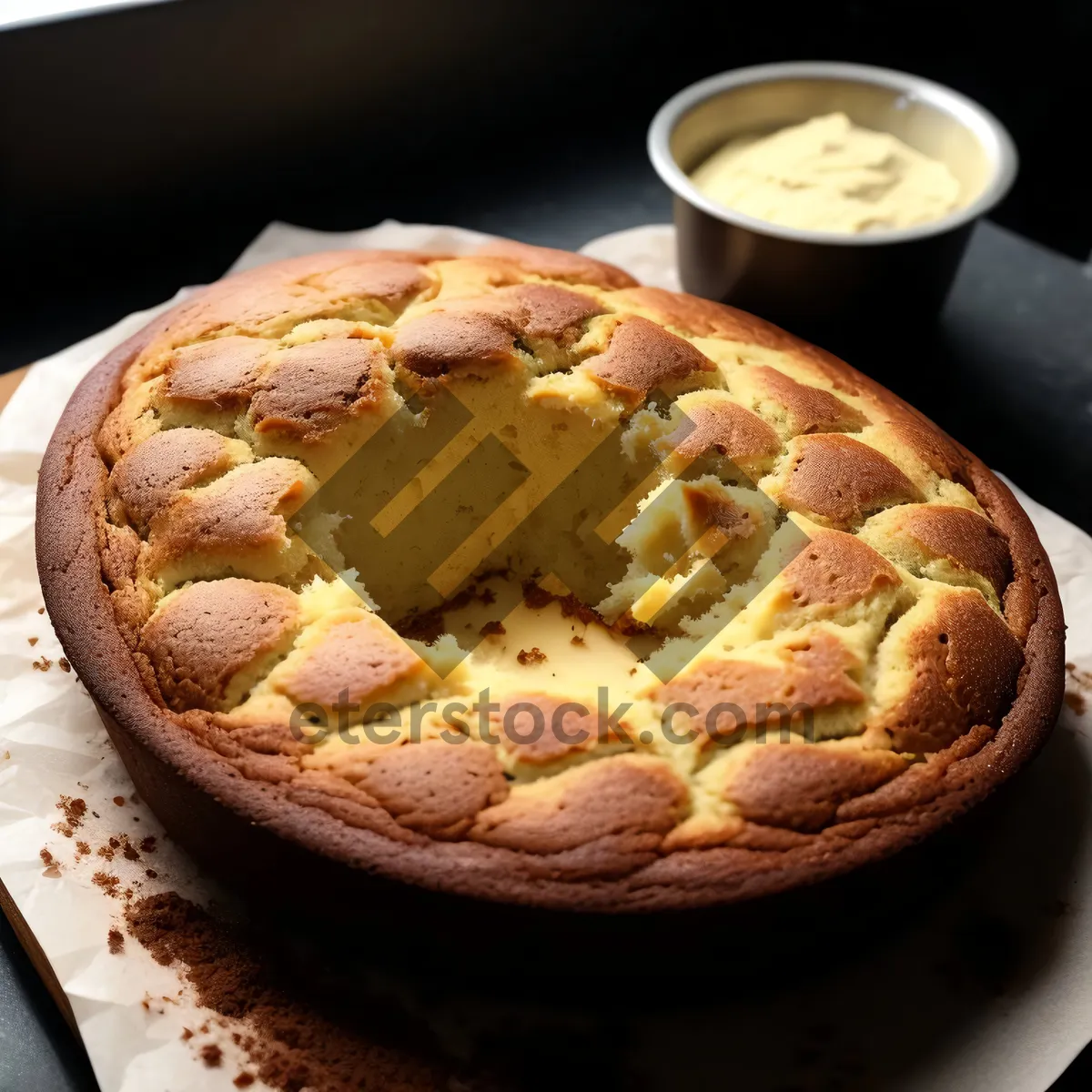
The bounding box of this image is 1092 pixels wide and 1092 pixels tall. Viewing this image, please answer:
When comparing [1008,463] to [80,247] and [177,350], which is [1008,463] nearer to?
Answer: [177,350]

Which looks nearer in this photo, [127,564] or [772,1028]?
[772,1028]

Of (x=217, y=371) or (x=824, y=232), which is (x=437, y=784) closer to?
(x=217, y=371)

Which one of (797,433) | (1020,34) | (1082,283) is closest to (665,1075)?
(797,433)

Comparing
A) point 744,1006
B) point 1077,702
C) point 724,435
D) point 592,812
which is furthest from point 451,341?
point 1077,702

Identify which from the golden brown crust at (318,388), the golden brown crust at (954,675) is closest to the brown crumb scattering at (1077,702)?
the golden brown crust at (954,675)

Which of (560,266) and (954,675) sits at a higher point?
(560,266)

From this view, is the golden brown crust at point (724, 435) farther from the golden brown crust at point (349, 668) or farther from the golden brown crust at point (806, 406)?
the golden brown crust at point (349, 668)

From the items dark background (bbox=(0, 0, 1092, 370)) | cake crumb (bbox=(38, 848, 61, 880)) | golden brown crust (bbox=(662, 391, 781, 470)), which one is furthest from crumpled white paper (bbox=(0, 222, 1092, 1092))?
dark background (bbox=(0, 0, 1092, 370))
